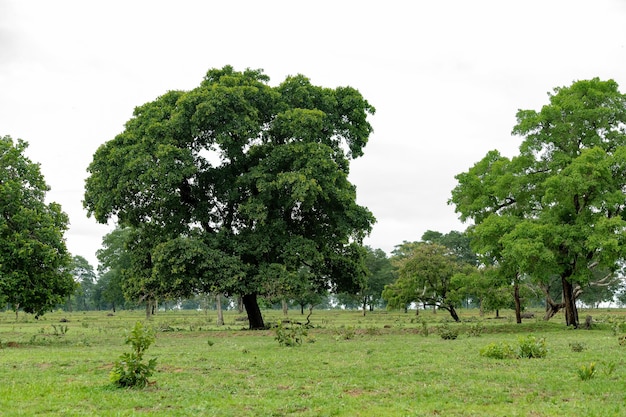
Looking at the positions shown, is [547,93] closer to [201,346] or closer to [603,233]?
[603,233]

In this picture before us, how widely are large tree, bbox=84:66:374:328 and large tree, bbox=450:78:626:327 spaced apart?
893cm

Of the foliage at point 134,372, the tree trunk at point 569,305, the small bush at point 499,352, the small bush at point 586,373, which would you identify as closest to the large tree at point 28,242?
the foliage at point 134,372

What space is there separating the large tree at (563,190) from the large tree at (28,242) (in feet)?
81.6

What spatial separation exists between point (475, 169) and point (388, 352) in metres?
22.0

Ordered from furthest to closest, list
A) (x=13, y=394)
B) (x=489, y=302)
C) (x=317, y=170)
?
(x=489, y=302) < (x=317, y=170) < (x=13, y=394)

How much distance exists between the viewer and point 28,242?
2705 centimetres

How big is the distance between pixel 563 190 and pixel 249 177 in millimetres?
18725

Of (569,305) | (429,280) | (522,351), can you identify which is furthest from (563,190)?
(429,280)

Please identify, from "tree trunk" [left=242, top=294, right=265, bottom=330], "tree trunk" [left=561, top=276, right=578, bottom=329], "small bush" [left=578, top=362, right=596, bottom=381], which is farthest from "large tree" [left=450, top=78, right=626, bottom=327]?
"small bush" [left=578, top=362, right=596, bottom=381]

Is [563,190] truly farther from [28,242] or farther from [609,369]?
[28,242]

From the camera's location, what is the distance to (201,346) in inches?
997

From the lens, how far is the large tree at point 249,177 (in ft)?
104

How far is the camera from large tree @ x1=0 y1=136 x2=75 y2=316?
27.0 meters

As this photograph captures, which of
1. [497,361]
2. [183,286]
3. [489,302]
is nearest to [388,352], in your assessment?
[497,361]
